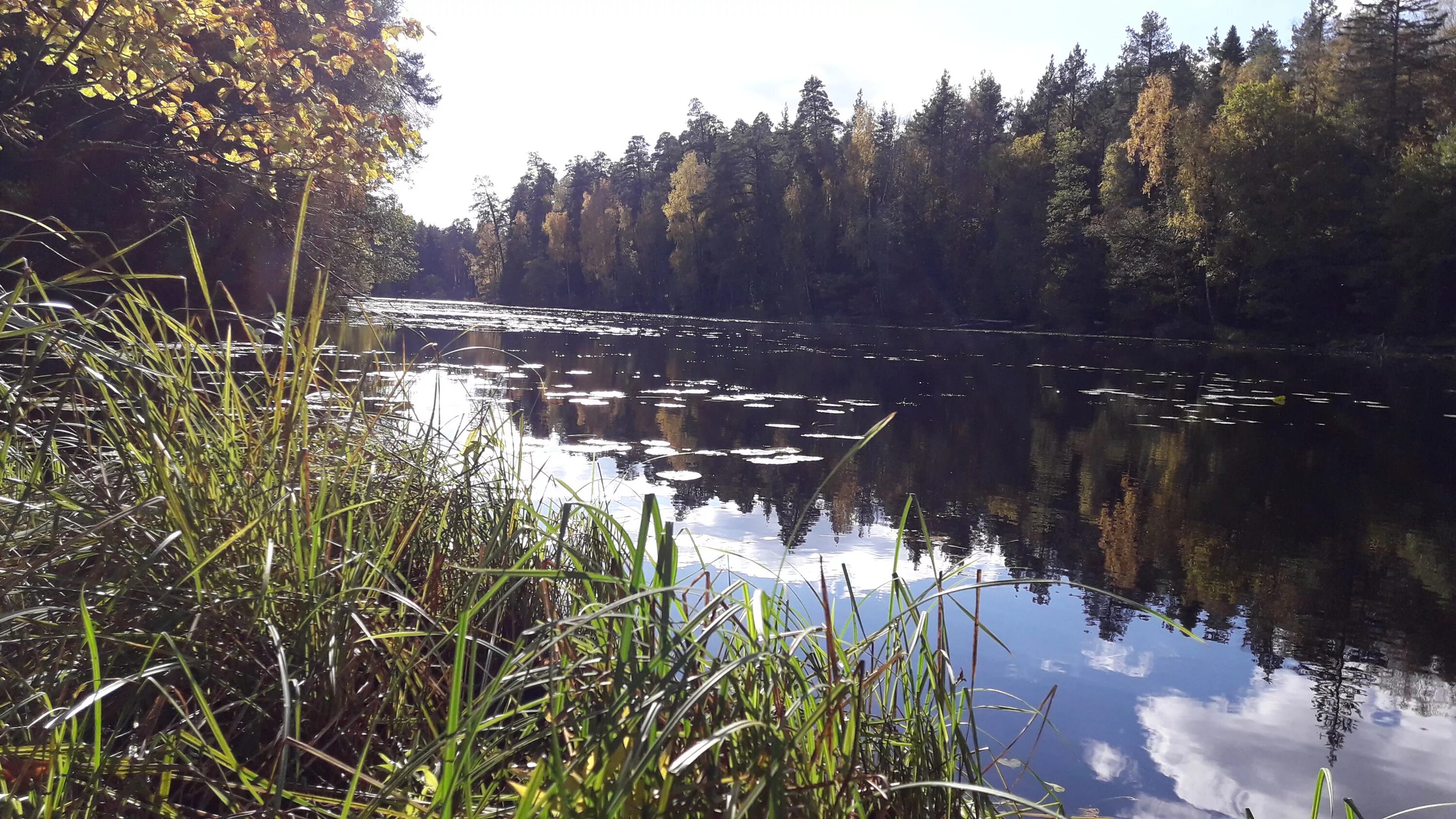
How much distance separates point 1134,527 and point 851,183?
44879 mm

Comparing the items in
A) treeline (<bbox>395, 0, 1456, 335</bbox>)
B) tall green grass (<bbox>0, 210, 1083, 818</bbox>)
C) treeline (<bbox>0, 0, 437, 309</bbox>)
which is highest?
treeline (<bbox>395, 0, 1456, 335</bbox>)

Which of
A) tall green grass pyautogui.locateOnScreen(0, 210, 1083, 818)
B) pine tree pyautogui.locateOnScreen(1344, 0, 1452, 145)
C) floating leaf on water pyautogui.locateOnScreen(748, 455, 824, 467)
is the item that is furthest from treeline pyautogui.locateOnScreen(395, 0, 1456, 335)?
tall green grass pyautogui.locateOnScreen(0, 210, 1083, 818)

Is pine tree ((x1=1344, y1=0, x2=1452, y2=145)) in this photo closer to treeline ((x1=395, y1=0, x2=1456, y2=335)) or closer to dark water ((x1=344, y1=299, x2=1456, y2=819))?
treeline ((x1=395, y1=0, x2=1456, y2=335))

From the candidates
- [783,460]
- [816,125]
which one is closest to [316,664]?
[783,460]

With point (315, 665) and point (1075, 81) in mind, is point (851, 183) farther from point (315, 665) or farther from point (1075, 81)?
point (315, 665)

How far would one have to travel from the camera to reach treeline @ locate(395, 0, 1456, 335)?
32031mm

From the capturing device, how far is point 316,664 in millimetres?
1719

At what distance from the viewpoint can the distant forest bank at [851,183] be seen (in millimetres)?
5570

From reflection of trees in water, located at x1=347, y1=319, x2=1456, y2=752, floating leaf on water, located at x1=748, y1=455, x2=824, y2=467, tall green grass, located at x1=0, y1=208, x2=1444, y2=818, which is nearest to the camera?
tall green grass, located at x1=0, y1=208, x2=1444, y2=818

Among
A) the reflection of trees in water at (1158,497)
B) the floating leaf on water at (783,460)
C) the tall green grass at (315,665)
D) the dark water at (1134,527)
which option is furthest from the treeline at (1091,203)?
the tall green grass at (315,665)

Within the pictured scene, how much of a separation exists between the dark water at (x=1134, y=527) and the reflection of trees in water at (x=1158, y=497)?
30 mm

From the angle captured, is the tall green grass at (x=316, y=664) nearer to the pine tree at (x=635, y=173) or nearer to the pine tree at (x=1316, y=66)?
the pine tree at (x=1316, y=66)

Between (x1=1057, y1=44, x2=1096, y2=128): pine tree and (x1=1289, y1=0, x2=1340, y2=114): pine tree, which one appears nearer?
(x1=1289, y1=0, x2=1340, y2=114): pine tree

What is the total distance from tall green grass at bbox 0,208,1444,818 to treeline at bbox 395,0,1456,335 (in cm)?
3473
